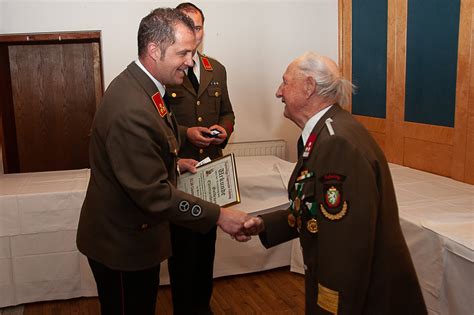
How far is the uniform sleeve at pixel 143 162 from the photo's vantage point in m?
1.63

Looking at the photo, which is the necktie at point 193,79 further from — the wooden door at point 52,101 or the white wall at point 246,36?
the wooden door at point 52,101

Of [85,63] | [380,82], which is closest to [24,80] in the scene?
[85,63]

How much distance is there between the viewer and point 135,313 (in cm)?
183

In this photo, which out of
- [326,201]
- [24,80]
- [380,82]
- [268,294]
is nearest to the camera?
[326,201]

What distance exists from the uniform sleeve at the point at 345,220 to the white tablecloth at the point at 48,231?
1.89 meters

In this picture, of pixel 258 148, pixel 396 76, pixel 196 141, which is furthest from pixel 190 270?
pixel 396 76

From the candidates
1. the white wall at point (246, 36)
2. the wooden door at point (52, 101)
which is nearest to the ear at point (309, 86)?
the white wall at point (246, 36)

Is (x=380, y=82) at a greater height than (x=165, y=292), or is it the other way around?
(x=380, y=82)

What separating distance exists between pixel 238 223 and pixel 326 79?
0.63 m

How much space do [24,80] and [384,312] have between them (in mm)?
3823

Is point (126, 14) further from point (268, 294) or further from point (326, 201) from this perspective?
point (326, 201)

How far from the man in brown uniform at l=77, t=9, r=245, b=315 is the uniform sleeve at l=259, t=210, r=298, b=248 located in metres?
0.11

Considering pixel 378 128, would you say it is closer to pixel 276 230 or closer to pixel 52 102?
pixel 276 230

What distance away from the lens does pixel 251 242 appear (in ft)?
11.4
